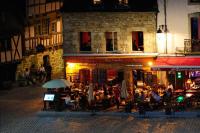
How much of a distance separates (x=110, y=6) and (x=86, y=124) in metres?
10.9

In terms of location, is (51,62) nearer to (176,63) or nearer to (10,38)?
(10,38)

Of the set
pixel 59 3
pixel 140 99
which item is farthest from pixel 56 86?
pixel 59 3

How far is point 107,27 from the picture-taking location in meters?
40.1

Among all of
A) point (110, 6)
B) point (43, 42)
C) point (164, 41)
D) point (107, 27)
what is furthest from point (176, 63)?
point (43, 42)

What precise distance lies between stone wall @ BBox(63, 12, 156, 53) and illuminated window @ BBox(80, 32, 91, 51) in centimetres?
26

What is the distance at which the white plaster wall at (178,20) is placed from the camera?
38406 mm

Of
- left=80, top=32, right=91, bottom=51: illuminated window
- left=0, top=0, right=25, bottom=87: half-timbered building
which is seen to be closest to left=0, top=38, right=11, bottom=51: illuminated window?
left=0, top=0, right=25, bottom=87: half-timbered building

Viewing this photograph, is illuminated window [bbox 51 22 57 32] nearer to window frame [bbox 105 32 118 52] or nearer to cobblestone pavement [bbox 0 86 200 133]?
window frame [bbox 105 32 118 52]

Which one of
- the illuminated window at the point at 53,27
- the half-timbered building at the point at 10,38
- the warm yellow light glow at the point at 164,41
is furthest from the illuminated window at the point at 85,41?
the illuminated window at the point at 53,27

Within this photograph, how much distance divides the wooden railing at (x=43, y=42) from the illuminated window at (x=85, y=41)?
10199mm

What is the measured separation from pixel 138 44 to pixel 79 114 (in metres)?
8.05

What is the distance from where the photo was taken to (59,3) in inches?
2100

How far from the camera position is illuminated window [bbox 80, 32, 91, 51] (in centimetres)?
4050

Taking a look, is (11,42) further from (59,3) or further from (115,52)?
(115,52)
